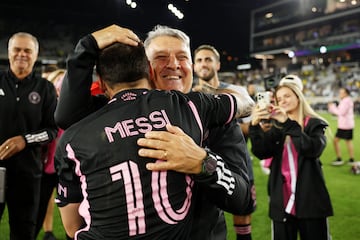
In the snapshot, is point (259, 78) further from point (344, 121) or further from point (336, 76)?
point (344, 121)

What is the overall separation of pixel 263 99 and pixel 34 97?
78.4 inches

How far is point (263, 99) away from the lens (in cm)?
261

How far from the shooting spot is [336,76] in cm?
2905

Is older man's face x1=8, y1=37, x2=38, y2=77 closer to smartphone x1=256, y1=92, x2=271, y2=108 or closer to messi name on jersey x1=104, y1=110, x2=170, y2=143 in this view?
smartphone x1=256, y1=92, x2=271, y2=108

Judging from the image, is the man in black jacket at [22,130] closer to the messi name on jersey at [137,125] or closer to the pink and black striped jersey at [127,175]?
the pink and black striped jersey at [127,175]

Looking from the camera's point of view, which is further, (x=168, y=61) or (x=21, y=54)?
(x=21, y=54)

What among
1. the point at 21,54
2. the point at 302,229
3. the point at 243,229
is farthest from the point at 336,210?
the point at 21,54

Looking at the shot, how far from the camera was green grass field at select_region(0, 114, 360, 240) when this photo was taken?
432 cm

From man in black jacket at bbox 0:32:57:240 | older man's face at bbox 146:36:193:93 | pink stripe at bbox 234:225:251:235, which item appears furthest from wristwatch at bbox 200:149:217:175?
pink stripe at bbox 234:225:251:235

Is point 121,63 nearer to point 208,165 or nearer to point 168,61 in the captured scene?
point 208,165

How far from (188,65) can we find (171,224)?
3.25ft

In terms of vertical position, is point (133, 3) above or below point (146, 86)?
above

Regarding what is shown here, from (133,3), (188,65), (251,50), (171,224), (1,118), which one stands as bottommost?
(171,224)

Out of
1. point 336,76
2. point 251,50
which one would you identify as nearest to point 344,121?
point 336,76
